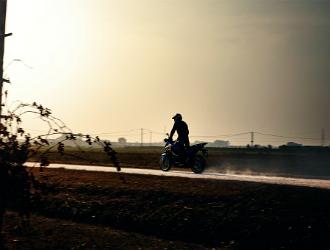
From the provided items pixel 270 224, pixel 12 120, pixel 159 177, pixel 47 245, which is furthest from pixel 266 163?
pixel 12 120

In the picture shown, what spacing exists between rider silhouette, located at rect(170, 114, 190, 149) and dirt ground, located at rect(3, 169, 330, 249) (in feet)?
16.8

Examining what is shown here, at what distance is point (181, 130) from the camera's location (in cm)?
2094

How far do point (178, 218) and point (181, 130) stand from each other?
8.72m

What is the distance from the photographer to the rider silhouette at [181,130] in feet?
68.3

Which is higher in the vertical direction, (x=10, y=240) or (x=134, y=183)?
(x=134, y=183)

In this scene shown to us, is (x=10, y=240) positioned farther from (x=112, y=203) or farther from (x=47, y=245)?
(x=112, y=203)

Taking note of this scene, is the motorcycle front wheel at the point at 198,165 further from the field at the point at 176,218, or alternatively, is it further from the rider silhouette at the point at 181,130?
the field at the point at 176,218

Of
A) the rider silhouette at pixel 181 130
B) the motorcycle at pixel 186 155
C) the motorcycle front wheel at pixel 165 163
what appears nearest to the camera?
the rider silhouette at pixel 181 130

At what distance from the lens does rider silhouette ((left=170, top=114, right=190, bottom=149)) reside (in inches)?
820

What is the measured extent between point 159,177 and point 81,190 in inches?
127

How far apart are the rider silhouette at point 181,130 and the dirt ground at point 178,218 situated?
5.13 m

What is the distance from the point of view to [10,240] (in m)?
10.6

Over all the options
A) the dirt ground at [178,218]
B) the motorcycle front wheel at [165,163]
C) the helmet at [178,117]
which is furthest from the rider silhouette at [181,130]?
the dirt ground at [178,218]

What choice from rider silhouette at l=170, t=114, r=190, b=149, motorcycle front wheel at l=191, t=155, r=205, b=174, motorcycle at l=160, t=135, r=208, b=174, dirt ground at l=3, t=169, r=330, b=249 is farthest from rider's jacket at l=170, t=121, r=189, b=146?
dirt ground at l=3, t=169, r=330, b=249
